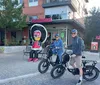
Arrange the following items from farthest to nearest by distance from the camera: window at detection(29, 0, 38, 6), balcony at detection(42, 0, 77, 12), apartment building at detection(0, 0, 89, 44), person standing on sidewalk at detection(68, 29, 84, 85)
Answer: window at detection(29, 0, 38, 6), balcony at detection(42, 0, 77, 12), apartment building at detection(0, 0, 89, 44), person standing on sidewalk at detection(68, 29, 84, 85)

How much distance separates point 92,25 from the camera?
2391cm

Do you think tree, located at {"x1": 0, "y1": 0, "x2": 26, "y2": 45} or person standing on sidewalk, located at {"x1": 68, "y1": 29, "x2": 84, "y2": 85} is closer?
person standing on sidewalk, located at {"x1": 68, "y1": 29, "x2": 84, "y2": 85}

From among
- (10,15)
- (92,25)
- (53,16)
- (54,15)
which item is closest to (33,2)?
(53,16)

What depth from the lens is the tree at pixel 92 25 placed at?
23719 millimetres

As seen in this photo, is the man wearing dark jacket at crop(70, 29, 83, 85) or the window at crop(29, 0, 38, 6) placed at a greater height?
the window at crop(29, 0, 38, 6)

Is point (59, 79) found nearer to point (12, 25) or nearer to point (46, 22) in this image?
point (12, 25)

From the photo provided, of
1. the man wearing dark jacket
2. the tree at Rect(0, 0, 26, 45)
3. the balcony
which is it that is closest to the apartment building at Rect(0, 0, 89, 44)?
the balcony

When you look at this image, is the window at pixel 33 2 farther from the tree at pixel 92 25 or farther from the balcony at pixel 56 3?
the tree at pixel 92 25

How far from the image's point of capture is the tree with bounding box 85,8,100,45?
934 inches

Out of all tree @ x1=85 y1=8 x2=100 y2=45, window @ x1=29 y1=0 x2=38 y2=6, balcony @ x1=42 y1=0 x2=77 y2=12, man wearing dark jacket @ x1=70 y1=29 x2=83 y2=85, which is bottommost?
man wearing dark jacket @ x1=70 y1=29 x2=83 y2=85

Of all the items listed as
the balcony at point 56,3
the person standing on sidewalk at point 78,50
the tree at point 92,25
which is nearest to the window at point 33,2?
the balcony at point 56,3

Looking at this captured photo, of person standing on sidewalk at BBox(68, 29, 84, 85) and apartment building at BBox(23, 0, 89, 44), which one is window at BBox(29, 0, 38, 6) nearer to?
apartment building at BBox(23, 0, 89, 44)

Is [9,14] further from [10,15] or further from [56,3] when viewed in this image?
[56,3]

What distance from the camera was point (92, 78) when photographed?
7.16 m
